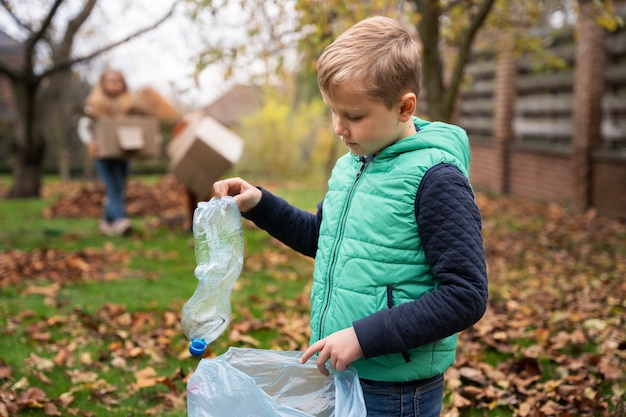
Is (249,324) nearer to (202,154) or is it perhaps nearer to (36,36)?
(202,154)

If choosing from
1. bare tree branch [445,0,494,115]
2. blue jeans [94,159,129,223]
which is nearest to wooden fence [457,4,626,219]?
bare tree branch [445,0,494,115]

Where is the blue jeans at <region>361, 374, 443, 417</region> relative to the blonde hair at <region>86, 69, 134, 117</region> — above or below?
below

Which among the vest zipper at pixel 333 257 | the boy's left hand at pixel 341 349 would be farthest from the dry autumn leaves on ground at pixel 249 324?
the boy's left hand at pixel 341 349

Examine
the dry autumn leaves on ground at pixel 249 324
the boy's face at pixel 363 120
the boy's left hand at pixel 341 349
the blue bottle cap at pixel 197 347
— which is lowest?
the dry autumn leaves on ground at pixel 249 324

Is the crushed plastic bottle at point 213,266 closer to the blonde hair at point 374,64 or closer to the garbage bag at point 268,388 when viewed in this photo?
the garbage bag at point 268,388

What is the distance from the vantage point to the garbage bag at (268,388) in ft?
5.66

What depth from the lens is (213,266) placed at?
189 centimetres

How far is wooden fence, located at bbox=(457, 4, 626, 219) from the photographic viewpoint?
8859mm

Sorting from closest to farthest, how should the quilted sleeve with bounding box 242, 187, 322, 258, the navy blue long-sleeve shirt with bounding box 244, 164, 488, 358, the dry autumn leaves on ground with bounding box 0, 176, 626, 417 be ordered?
1. the navy blue long-sleeve shirt with bounding box 244, 164, 488, 358
2. the quilted sleeve with bounding box 242, 187, 322, 258
3. the dry autumn leaves on ground with bounding box 0, 176, 626, 417

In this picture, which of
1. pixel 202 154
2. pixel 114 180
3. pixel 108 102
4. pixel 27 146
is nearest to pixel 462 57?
pixel 202 154

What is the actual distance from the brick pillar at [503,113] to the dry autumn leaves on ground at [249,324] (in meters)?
4.49

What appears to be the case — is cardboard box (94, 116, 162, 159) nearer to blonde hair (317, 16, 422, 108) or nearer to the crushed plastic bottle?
the crushed plastic bottle

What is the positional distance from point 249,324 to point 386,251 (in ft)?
9.12

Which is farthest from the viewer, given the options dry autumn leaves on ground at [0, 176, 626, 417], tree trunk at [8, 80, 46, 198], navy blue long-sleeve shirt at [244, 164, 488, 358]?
tree trunk at [8, 80, 46, 198]
